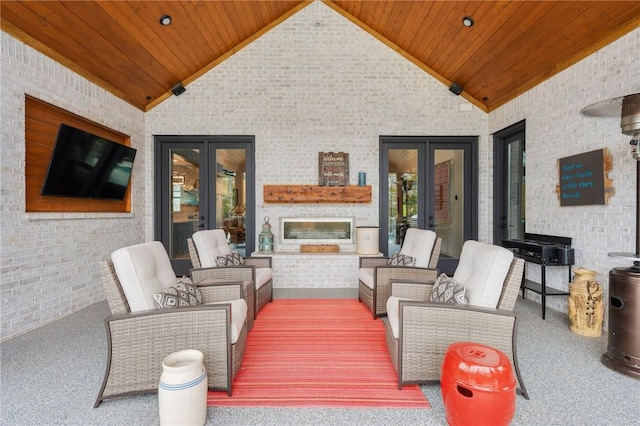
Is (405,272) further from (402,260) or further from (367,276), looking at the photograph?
(367,276)

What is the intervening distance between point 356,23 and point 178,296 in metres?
5.56

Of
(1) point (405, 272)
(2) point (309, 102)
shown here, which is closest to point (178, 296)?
(1) point (405, 272)

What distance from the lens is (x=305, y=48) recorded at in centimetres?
577

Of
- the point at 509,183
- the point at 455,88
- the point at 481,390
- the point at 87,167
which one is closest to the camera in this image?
the point at 481,390

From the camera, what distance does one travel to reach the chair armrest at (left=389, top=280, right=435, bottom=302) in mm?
3092

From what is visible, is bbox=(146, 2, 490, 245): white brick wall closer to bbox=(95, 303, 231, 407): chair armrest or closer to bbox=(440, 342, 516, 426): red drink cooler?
bbox=(95, 303, 231, 407): chair armrest

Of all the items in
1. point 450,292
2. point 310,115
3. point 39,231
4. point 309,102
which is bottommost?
point 450,292

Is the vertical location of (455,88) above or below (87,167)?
above

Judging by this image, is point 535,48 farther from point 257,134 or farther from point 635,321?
point 257,134

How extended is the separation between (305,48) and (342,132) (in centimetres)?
165

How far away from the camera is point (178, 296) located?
2.44 m

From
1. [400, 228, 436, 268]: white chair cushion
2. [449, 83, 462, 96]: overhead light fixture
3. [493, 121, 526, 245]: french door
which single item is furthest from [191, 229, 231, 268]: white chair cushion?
[449, 83, 462, 96]: overhead light fixture

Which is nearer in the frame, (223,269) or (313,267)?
(223,269)

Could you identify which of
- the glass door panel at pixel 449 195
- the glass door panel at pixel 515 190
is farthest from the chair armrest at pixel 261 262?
the glass door panel at pixel 515 190
